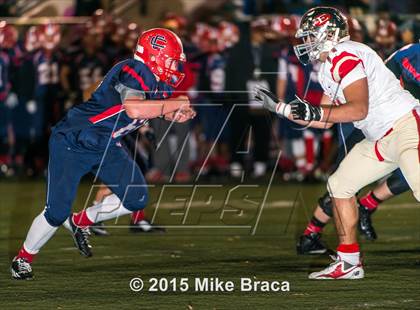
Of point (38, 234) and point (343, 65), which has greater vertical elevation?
point (343, 65)

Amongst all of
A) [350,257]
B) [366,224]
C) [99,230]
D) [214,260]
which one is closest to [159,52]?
[214,260]

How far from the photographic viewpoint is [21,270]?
732 centimetres

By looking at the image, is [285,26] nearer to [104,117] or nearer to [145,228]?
[145,228]

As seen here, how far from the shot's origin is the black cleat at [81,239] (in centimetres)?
786

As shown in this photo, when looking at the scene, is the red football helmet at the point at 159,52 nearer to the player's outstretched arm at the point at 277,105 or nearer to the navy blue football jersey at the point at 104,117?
the navy blue football jersey at the point at 104,117

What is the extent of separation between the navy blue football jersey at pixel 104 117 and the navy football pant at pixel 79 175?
3.5 inches

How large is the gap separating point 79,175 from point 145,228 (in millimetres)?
2634

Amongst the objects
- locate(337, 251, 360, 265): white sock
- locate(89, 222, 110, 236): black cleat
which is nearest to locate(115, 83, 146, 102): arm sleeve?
locate(337, 251, 360, 265): white sock

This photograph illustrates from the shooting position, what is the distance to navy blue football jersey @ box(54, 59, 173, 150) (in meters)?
7.37

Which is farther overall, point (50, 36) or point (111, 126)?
point (50, 36)

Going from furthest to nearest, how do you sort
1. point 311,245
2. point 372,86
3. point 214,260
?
1. point 311,245
2. point 214,260
3. point 372,86

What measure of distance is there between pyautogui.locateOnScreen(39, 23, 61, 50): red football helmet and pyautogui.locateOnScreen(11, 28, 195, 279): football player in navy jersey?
835cm

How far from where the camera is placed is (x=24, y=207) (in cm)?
1195

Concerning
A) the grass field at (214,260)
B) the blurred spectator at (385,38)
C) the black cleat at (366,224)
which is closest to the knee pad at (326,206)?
the grass field at (214,260)
